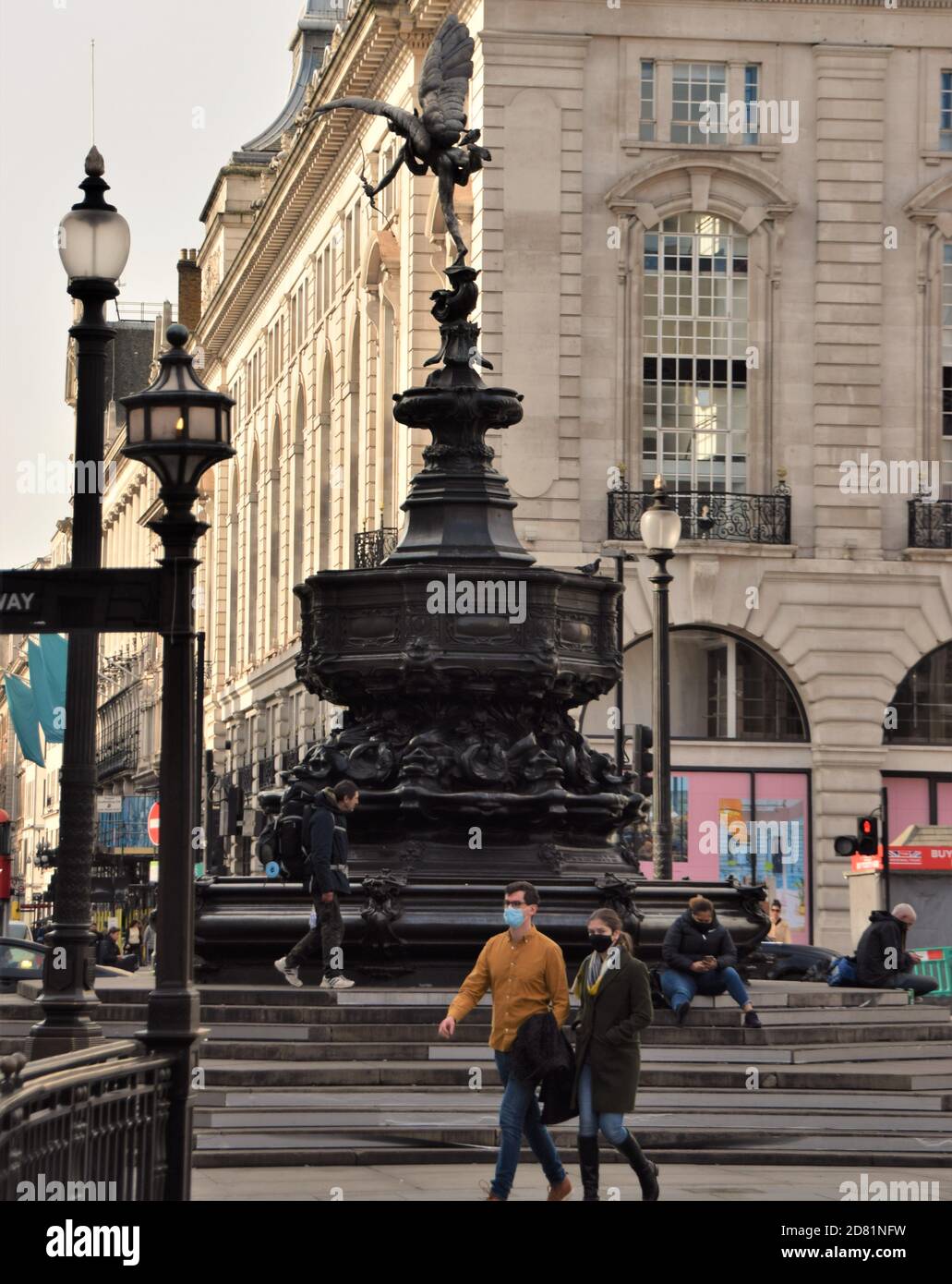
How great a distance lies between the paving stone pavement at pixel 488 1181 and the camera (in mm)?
14086

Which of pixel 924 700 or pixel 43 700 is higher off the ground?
pixel 43 700

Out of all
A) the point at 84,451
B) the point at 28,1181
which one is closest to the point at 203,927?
the point at 84,451

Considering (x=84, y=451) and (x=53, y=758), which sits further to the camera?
(x=53, y=758)

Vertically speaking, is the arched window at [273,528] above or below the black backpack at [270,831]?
above

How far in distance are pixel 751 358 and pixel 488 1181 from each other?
3615 cm

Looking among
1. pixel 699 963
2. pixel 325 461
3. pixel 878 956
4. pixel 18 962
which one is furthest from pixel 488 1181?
pixel 325 461

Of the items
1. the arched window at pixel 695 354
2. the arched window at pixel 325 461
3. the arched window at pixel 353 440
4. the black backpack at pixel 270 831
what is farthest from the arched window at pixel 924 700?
the black backpack at pixel 270 831

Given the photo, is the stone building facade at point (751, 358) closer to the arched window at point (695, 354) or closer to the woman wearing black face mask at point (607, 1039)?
the arched window at point (695, 354)

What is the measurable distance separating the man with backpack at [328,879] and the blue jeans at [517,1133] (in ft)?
20.0

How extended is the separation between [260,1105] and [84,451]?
14.2 ft

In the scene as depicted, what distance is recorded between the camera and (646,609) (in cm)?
4847

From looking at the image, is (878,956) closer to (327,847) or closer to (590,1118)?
(327,847)

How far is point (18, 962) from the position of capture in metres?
35.6
